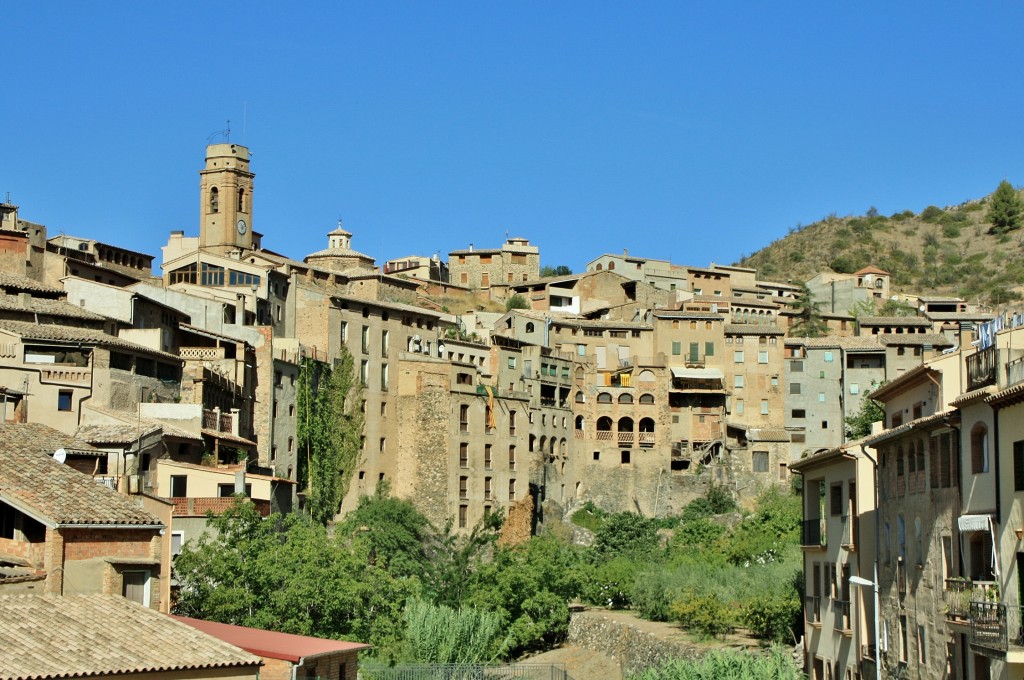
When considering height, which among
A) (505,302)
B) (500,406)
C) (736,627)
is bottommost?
(736,627)

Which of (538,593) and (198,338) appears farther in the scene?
(198,338)

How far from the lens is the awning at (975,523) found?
29.1 m

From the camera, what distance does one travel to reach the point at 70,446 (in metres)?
35.1

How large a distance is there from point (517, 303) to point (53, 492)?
81.9 meters

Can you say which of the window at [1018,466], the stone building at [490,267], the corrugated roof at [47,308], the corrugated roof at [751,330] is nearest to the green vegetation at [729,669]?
the window at [1018,466]

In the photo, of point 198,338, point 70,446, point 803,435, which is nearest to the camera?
point 70,446

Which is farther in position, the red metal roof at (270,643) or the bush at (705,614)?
the bush at (705,614)

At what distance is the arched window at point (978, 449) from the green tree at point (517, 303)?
262 ft

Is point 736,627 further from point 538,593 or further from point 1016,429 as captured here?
point 1016,429

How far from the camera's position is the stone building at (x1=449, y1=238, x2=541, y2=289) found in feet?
393

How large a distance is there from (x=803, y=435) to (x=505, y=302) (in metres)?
27.5

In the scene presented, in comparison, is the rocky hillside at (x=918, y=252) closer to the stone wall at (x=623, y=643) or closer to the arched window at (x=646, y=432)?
the arched window at (x=646, y=432)

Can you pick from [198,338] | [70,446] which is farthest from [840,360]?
[70,446]

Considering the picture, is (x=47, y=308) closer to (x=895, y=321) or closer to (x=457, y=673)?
(x=457, y=673)
